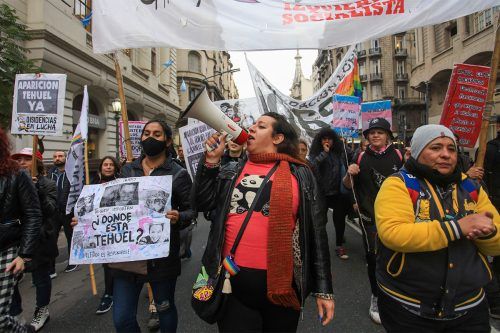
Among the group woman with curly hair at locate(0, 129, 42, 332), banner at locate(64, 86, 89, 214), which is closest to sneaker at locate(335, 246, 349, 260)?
banner at locate(64, 86, 89, 214)

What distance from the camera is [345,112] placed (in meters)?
→ 5.71

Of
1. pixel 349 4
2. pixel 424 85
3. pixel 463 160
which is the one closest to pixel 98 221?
pixel 349 4

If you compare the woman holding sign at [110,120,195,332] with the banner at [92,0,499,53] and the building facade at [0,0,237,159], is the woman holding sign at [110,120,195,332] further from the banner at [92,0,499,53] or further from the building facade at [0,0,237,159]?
the building facade at [0,0,237,159]

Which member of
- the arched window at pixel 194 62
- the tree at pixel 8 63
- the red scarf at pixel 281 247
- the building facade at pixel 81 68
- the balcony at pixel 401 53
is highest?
the balcony at pixel 401 53

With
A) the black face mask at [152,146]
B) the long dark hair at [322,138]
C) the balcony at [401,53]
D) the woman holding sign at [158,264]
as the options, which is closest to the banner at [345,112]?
the long dark hair at [322,138]

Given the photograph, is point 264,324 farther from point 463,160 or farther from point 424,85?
point 424,85

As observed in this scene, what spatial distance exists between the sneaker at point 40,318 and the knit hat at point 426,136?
12.3 feet

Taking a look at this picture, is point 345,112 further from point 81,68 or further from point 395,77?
point 395,77

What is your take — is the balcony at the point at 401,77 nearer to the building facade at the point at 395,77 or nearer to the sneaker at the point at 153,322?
the building facade at the point at 395,77

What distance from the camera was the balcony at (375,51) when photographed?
51.9 meters

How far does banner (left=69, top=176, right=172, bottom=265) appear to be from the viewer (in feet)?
8.10

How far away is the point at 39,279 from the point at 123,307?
66.2 inches

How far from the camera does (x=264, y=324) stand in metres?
1.91

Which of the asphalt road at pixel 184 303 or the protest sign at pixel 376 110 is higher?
the protest sign at pixel 376 110
